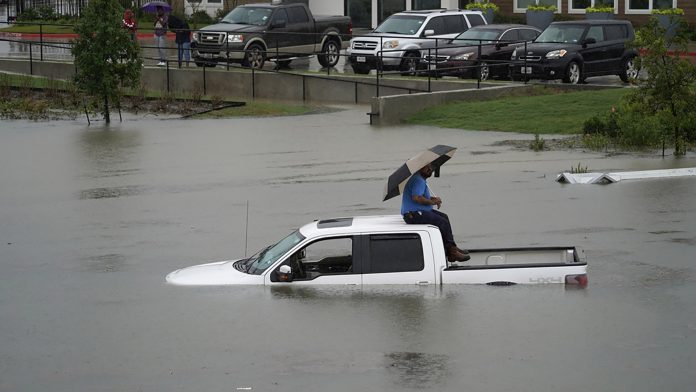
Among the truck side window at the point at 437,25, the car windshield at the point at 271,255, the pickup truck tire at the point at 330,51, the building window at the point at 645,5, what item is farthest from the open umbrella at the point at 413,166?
the building window at the point at 645,5

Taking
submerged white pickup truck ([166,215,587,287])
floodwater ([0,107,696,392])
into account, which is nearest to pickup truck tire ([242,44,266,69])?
floodwater ([0,107,696,392])

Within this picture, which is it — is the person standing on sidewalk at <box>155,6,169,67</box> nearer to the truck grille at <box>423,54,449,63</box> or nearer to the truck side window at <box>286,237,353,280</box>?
the truck grille at <box>423,54,449,63</box>

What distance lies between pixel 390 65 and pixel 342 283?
24.3m

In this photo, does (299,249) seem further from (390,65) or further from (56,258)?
(390,65)

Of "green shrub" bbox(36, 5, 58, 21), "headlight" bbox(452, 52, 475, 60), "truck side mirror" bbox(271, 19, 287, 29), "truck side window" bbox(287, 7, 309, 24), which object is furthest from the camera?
"green shrub" bbox(36, 5, 58, 21)

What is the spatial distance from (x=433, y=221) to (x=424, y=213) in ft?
0.46

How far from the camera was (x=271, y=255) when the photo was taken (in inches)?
558

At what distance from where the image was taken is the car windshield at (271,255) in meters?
14.0

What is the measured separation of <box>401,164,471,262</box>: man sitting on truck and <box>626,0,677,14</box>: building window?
3672cm

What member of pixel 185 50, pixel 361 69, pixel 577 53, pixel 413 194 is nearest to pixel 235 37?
pixel 185 50

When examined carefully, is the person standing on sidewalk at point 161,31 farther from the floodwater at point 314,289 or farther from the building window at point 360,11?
the building window at point 360,11

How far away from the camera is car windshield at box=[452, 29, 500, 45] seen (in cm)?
3694

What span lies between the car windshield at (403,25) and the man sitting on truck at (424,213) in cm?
2433

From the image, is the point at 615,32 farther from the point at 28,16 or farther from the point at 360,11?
the point at 28,16
